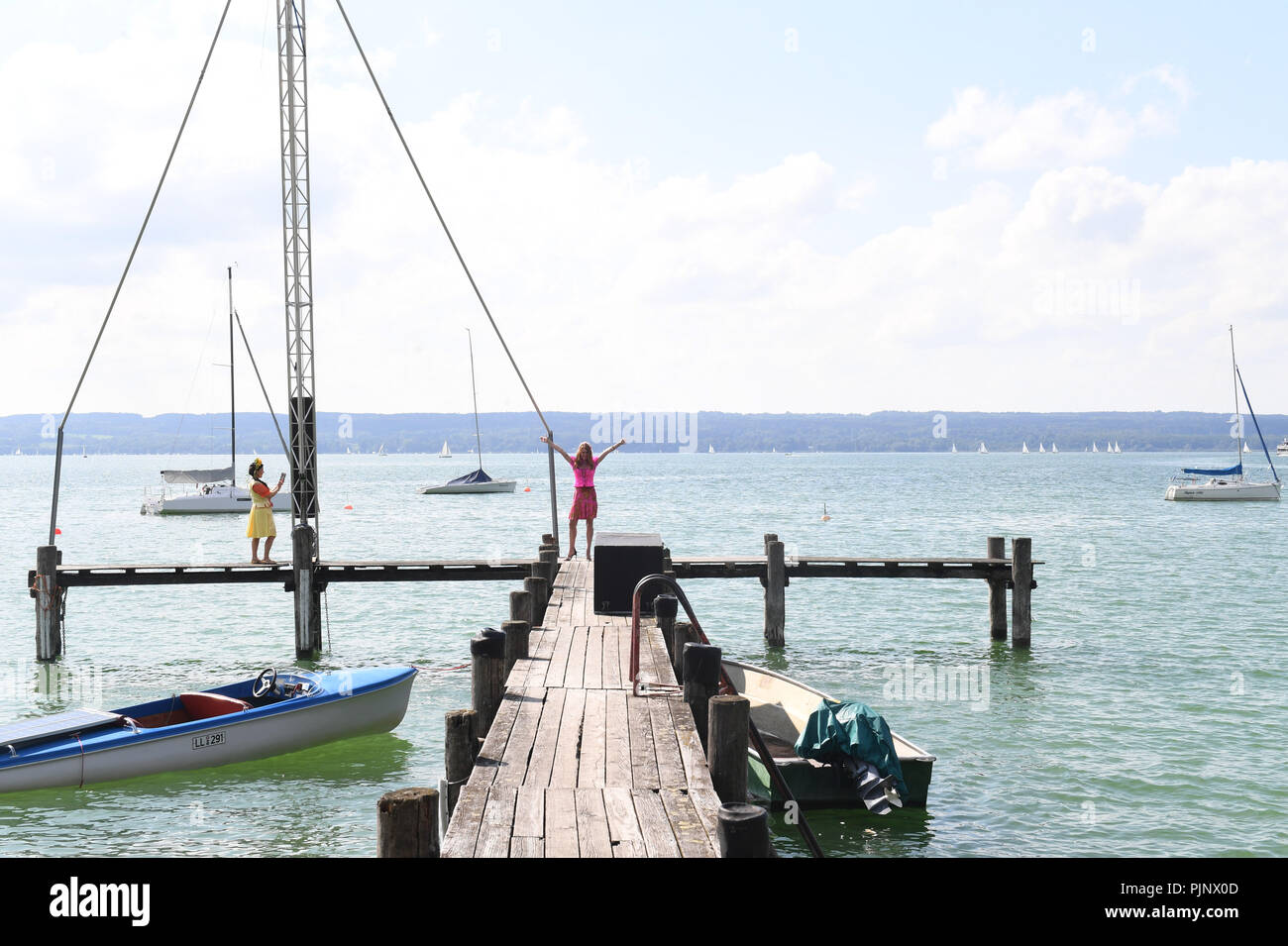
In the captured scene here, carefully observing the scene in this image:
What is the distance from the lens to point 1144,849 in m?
11.5

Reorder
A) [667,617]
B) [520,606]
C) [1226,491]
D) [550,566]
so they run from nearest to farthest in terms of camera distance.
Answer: [667,617] → [520,606] → [550,566] → [1226,491]

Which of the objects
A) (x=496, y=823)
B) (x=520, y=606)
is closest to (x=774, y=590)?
(x=520, y=606)

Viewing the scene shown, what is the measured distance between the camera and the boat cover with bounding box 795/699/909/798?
1165cm

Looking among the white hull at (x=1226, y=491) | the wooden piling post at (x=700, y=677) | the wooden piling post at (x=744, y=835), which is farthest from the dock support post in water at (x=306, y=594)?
the white hull at (x=1226, y=491)

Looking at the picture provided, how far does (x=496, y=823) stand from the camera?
6211 mm

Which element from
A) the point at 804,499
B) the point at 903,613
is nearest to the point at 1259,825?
the point at 903,613

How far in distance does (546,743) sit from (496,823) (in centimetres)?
173

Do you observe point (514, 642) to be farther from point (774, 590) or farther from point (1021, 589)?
point (1021, 589)

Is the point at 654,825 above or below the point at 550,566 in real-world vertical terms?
below

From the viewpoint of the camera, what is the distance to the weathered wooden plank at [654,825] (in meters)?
5.77

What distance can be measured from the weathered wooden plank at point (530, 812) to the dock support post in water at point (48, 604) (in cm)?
1566

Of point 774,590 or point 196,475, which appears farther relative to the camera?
point 196,475

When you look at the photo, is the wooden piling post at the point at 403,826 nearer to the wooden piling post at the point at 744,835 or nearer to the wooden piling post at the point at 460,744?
the wooden piling post at the point at 744,835
